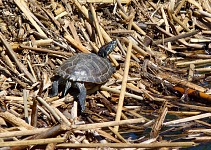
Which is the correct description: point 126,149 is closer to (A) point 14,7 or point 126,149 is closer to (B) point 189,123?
(B) point 189,123

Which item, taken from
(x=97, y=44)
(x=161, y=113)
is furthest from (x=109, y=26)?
(x=161, y=113)

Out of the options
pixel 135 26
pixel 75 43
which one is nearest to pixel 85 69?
pixel 75 43

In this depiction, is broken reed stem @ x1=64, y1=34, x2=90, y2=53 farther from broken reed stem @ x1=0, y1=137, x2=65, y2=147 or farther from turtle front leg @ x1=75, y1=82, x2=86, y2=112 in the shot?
broken reed stem @ x1=0, y1=137, x2=65, y2=147

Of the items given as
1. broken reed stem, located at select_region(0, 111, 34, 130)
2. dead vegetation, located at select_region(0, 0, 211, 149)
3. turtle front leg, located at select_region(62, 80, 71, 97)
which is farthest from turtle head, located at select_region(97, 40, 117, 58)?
broken reed stem, located at select_region(0, 111, 34, 130)

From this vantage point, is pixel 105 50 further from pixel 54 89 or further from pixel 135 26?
pixel 135 26

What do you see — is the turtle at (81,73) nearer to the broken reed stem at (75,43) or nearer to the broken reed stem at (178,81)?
the broken reed stem at (75,43)
